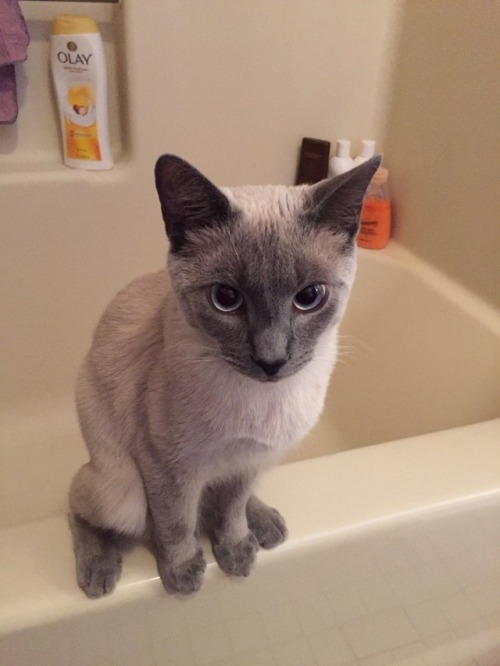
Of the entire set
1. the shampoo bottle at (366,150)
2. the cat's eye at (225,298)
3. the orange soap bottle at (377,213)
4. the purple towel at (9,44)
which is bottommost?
the orange soap bottle at (377,213)

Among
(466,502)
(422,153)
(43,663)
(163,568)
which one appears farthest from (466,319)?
(43,663)

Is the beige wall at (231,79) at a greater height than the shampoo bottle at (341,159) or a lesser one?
greater

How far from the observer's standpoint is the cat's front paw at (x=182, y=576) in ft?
2.16

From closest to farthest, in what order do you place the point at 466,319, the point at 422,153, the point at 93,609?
1. the point at 93,609
2. the point at 466,319
3. the point at 422,153

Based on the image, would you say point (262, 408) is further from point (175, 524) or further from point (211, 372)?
point (175, 524)

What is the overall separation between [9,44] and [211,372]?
882mm

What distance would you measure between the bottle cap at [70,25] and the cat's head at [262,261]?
785 millimetres

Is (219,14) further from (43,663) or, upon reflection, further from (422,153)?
(43,663)

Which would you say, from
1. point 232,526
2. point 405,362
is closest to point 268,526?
point 232,526

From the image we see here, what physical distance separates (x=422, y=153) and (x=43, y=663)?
3.89 feet

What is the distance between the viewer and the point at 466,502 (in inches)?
29.0

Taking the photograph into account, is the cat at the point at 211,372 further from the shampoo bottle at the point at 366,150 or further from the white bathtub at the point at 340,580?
the shampoo bottle at the point at 366,150

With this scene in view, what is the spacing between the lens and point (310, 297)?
614 millimetres

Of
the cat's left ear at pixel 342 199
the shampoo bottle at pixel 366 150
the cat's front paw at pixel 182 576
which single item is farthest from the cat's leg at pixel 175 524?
the shampoo bottle at pixel 366 150
